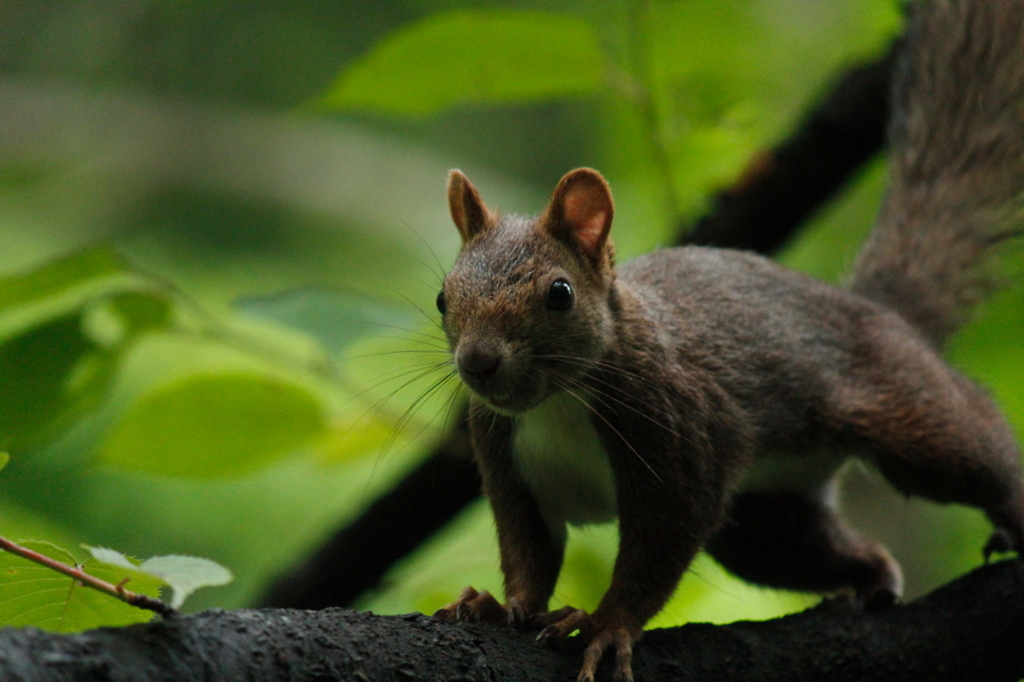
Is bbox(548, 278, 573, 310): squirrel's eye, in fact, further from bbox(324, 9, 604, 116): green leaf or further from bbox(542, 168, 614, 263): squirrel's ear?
bbox(324, 9, 604, 116): green leaf

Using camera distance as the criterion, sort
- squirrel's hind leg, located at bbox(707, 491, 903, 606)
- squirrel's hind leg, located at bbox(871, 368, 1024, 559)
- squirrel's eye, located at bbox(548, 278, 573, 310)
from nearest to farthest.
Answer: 1. squirrel's eye, located at bbox(548, 278, 573, 310)
2. squirrel's hind leg, located at bbox(871, 368, 1024, 559)
3. squirrel's hind leg, located at bbox(707, 491, 903, 606)

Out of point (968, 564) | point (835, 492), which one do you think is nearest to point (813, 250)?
point (968, 564)

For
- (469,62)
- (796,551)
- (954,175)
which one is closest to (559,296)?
(469,62)

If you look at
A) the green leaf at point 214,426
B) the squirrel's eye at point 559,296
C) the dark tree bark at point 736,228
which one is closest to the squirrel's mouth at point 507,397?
the squirrel's eye at point 559,296

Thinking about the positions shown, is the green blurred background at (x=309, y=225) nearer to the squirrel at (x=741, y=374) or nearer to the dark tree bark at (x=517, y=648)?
the squirrel at (x=741, y=374)

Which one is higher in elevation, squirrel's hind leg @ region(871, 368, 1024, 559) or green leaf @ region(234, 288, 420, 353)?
green leaf @ region(234, 288, 420, 353)

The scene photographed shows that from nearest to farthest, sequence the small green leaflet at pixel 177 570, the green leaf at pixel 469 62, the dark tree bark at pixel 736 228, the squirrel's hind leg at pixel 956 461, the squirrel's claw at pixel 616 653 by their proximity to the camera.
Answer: the small green leaflet at pixel 177 570 < the squirrel's claw at pixel 616 653 < the green leaf at pixel 469 62 < the squirrel's hind leg at pixel 956 461 < the dark tree bark at pixel 736 228

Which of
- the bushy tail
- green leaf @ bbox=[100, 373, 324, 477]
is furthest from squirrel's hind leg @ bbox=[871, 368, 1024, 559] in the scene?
green leaf @ bbox=[100, 373, 324, 477]
